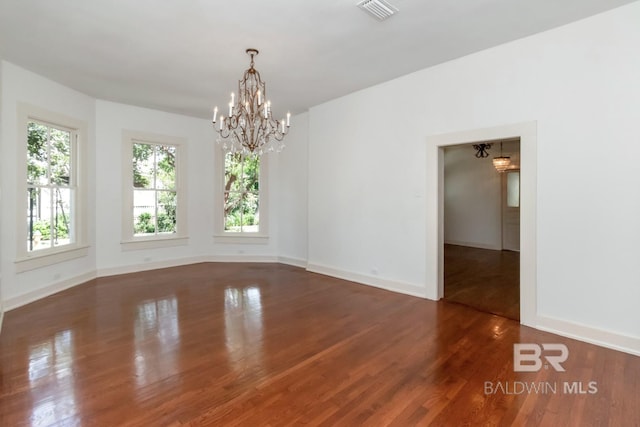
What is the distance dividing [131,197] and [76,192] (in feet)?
2.82

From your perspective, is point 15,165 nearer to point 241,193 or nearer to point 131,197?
point 131,197

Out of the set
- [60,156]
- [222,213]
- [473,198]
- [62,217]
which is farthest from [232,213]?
[473,198]

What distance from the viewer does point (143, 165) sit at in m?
5.89

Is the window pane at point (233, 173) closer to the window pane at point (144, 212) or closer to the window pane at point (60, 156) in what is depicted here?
the window pane at point (144, 212)

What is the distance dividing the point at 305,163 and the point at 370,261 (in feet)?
8.00

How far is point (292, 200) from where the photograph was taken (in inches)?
254

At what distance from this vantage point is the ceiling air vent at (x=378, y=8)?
264 centimetres

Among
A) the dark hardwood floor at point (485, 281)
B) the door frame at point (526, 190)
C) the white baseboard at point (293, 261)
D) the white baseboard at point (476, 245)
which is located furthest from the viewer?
the white baseboard at point (476, 245)

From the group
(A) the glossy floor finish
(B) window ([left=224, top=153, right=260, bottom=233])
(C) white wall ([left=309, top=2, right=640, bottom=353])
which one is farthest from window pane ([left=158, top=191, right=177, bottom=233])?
(C) white wall ([left=309, top=2, right=640, bottom=353])

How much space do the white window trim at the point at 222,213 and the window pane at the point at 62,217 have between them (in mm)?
2457

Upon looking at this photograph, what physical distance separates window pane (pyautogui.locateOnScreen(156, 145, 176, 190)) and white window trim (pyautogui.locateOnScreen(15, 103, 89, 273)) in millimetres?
1214

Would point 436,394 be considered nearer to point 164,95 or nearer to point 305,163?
point 305,163

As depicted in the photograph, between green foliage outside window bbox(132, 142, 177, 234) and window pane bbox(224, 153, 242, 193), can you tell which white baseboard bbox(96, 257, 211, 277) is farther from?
window pane bbox(224, 153, 242, 193)

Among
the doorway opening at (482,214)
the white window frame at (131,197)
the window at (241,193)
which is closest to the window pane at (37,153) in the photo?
the white window frame at (131,197)
